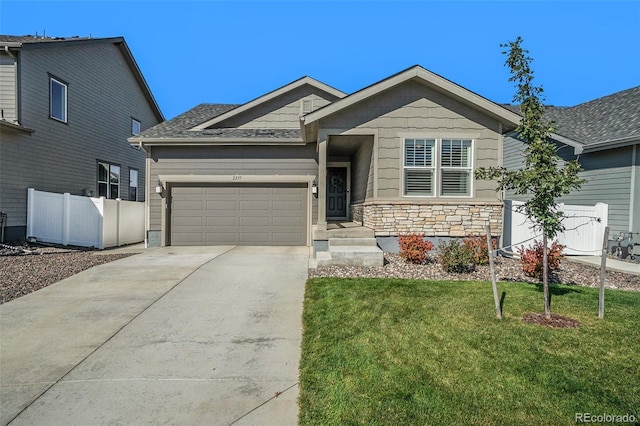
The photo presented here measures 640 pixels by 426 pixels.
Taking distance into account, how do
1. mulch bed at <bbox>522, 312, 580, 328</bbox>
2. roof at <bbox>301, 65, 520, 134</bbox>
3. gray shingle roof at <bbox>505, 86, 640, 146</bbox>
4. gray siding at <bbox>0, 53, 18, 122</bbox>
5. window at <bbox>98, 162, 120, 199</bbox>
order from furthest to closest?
window at <bbox>98, 162, 120, 199</bbox> < gray siding at <bbox>0, 53, 18, 122</bbox> < gray shingle roof at <bbox>505, 86, 640, 146</bbox> < roof at <bbox>301, 65, 520, 134</bbox> < mulch bed at <bbox>522, 312, 580, 328</bbox>

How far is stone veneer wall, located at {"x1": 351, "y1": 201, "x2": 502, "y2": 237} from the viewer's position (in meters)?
9.17

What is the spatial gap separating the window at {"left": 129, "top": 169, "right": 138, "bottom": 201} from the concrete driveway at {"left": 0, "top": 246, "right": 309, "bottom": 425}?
41.6ft

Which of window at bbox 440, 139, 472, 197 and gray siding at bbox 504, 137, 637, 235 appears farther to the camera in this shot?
gray siding at bbox 504, 137, 637, 235

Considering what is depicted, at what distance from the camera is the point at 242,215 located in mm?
11852

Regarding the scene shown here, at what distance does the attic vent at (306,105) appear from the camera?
45.1ft

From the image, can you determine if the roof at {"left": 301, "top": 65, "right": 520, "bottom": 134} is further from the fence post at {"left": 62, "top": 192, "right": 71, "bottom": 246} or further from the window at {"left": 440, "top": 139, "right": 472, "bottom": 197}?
the fence post at {"left": 62, "top": 192, "right": 71, "bottom": 246}

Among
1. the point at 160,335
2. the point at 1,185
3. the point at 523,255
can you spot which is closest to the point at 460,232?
the point at 523,255

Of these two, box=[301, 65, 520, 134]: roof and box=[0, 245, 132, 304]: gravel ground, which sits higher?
box=[301, 65, 520, 134]: roof

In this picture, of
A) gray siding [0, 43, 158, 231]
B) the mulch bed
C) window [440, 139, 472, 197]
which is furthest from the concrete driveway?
gray siding [0, 43, 158, 231]

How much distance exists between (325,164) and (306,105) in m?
5.43

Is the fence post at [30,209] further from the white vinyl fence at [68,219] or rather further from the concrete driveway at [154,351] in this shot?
the concrete driveway at [154,351]

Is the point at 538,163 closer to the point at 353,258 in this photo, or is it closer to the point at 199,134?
the point at 353,258

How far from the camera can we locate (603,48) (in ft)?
42.0

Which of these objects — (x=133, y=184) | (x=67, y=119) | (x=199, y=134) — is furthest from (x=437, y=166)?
(x=133, y=184)
